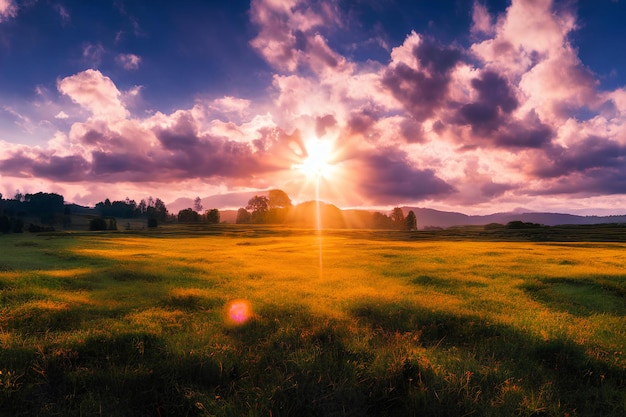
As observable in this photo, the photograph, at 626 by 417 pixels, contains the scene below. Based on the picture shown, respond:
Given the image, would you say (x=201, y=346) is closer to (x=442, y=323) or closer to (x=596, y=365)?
(x=442, y=323)

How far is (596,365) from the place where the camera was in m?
7.79

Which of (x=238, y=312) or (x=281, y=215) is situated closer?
(x=238, y=312)

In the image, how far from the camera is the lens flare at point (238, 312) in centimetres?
1055

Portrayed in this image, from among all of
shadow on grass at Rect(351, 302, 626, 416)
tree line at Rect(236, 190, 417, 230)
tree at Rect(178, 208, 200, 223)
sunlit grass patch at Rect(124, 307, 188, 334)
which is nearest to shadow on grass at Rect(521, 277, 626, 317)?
shadow on grass at Rect(351, 302, 626, 416)

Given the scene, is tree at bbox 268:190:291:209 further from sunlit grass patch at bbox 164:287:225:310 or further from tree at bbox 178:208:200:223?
sunlit grass patch at bbox 164:287:225:310

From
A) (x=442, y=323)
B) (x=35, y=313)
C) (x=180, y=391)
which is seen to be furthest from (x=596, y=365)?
(x=35, y=313)

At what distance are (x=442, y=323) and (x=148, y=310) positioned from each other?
10100 mm

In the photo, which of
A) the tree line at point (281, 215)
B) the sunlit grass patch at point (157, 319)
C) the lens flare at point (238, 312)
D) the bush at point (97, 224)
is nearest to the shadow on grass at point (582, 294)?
the lens flare at point (238, 312)

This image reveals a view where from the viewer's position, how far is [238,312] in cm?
1151

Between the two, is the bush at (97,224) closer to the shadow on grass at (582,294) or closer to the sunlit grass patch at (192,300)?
the sunlit grass patch at (192,300)

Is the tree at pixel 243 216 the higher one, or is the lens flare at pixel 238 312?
the tree at pixel 243 216

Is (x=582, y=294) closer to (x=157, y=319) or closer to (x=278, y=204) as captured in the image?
(x=157, y=319)

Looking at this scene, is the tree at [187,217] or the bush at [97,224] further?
the tree at [187,217]

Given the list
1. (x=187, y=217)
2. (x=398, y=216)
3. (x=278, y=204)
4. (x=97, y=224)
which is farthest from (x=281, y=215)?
(x=97, y=224)
